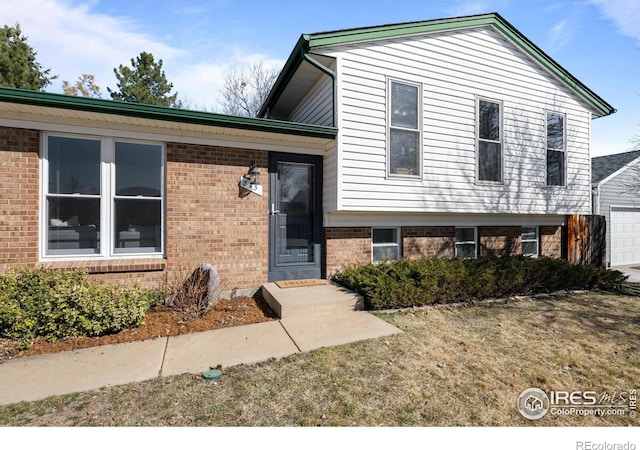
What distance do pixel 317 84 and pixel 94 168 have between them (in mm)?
4742

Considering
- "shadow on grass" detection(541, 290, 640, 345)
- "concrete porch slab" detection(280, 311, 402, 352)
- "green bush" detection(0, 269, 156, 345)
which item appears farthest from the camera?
"shadow on grass" detection(541, 290, 640, 345)

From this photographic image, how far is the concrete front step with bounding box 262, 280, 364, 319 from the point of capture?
491 cm

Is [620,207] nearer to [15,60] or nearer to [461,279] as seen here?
[461,279]

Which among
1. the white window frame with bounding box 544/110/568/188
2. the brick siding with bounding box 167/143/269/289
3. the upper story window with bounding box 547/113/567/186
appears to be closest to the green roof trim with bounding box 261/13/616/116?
the white window frame with bounding box 544/110/568/188

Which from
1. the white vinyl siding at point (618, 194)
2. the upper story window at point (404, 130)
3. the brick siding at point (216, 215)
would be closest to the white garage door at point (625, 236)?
the white vinyl siding at point (618, 194)

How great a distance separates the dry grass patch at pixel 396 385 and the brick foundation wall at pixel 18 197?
3.01 m

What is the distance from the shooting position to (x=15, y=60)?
49.6 feet

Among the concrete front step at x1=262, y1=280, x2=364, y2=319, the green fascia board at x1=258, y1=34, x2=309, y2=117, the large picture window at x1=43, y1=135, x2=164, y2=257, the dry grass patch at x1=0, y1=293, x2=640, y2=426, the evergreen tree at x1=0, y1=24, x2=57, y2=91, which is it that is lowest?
the dry grass patch at x1=0, y1=293, x2=640, y2=426

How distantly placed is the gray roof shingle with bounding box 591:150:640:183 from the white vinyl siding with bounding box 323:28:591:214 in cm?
464

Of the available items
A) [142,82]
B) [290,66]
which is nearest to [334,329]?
[290,66]

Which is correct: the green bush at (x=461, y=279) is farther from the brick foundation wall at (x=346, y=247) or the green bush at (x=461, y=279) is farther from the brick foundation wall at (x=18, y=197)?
the brick foundation wall at (x=18, y=197)

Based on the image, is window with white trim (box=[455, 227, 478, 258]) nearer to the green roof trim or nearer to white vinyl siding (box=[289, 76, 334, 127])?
white vinyl siding (box=[289, 76, 334, 127])

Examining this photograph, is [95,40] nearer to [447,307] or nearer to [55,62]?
[447,307]

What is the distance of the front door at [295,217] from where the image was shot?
247 inches
